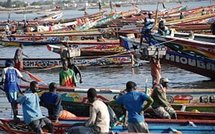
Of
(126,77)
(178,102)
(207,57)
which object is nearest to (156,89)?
(178,102)

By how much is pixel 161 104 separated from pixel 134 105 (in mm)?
2345

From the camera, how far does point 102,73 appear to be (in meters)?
25.1

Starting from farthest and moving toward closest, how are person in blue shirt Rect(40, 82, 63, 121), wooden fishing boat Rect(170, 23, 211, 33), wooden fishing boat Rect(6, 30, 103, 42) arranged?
wooden fishing boat Rect(6, 30, 103, 42) < wooden fishing boat Rect(170, 23, 211, 33) < person in blue shirt Rect(40, 82, 63, 121)

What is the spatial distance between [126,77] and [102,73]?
5.54 ft

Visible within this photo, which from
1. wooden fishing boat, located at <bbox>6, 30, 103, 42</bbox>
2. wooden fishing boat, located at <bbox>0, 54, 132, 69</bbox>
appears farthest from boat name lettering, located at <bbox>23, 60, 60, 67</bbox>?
wooden fishing boat, located at <bbox>6, 30, 103, 42</bbox>

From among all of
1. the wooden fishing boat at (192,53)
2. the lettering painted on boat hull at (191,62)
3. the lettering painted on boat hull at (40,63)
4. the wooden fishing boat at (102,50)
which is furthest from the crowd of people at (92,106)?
the wooden fishing boat at (102,50)

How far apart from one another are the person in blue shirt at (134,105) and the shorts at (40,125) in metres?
1.92

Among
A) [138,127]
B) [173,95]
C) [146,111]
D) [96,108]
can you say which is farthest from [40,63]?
[96,108]

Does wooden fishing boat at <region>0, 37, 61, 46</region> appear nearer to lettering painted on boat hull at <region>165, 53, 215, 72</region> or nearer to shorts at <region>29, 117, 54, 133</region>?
lettering painted on boat hull at <region>165, 53, 215, 72</region>

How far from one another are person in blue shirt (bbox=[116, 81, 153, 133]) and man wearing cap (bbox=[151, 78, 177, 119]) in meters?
1.77

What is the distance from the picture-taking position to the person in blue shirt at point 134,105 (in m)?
10.5

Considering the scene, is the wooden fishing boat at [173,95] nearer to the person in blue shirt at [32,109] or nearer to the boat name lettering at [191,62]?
the person in blue shirt at [32,109]

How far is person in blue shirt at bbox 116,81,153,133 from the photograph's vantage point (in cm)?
1048

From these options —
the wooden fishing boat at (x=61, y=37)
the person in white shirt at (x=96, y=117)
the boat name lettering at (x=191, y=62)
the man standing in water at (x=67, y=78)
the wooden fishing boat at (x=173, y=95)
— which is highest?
the person in white shirt at (x=96, y=117)
